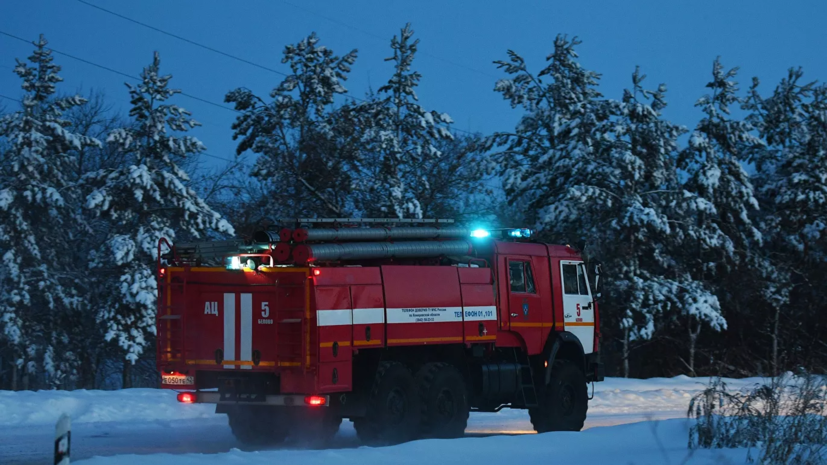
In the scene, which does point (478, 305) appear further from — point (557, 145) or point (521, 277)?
point (557, 145)

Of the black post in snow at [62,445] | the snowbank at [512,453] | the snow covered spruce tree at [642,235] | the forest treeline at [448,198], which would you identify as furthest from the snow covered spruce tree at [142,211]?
the black post in snow at [62,445]

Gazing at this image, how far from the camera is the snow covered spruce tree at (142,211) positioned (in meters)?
25.6

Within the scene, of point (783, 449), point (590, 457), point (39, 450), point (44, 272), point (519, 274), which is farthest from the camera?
point (44, 272)

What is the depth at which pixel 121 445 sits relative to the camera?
12.4m

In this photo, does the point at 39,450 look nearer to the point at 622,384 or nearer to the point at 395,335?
the point at 395,335

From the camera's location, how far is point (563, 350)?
16.0 m

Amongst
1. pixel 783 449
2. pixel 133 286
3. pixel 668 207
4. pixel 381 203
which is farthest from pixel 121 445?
pixel 668 207

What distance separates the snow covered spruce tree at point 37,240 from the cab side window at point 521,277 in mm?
15440

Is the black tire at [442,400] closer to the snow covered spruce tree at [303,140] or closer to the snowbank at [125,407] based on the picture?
the snowbank at [125,407]

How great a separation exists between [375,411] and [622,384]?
44.9 feet

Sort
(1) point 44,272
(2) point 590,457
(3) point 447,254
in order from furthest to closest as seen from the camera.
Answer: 1. (1) point 44,272
2. (3) point 447,254
3. (2) point 590,457

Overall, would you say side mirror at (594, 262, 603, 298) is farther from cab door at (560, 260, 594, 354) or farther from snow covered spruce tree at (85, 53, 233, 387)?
snow covered spruce tree at (85, 53, 233, 387)

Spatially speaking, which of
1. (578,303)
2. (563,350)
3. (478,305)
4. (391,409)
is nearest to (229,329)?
(391,409)

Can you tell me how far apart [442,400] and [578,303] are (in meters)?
3.78
